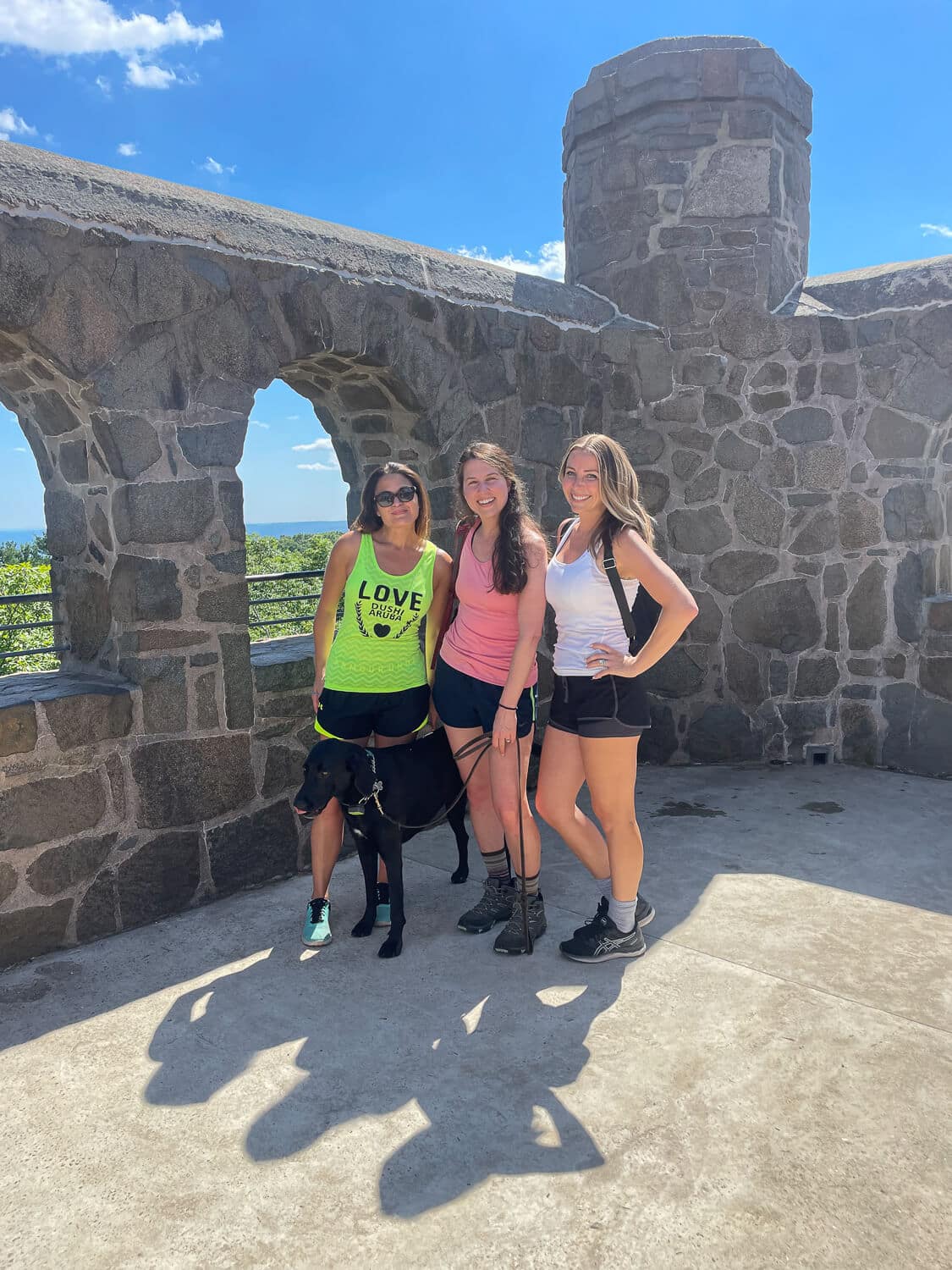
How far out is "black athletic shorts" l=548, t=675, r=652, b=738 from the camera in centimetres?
276

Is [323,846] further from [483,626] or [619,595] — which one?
[619,595]

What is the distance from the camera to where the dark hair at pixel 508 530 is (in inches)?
113

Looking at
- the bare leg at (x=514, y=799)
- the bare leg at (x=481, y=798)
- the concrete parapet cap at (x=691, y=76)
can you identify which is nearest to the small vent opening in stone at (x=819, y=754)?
the bare leg at (x=481, y=798)


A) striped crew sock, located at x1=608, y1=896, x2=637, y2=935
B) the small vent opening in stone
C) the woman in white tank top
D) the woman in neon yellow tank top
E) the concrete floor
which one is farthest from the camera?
the small vent opening in stone

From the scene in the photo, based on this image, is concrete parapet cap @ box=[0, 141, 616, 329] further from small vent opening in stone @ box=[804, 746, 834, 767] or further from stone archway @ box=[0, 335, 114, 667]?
small vent opening in stone @ box=[804, 746, 834, 767]

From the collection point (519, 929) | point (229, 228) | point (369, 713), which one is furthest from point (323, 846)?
point (229, 228)

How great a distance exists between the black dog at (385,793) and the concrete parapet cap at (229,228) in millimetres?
1892

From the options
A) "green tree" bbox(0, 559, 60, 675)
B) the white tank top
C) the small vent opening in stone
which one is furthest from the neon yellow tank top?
"green tree" bbox(0, 559, 60, 675)

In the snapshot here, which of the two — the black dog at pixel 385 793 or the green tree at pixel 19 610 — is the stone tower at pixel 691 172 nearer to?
the black dog at pixel 385 793

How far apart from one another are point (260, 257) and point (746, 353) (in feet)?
9.16

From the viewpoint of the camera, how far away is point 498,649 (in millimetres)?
2990

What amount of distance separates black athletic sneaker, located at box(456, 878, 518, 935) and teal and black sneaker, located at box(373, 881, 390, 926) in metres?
0.25

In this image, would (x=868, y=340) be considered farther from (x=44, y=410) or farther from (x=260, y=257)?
(x=44, y=410)

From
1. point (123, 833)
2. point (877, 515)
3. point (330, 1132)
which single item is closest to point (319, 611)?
point (123, 833)
